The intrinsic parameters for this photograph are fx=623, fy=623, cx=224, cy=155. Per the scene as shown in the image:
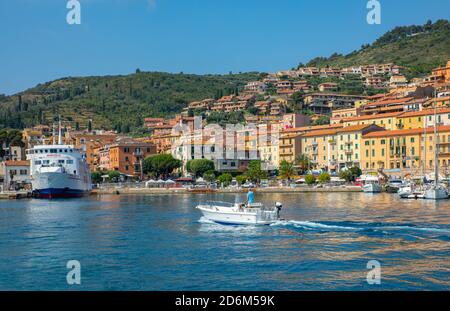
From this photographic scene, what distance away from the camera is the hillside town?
91562 mm

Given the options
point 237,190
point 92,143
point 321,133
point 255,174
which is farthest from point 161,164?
point 92,143

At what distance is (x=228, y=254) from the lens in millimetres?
25297

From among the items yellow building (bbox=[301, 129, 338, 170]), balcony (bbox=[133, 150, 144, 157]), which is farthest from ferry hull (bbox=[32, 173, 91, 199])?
yellow building (bbox=[301, 129, 338, 170])

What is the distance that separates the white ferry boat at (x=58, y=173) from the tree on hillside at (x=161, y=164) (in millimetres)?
18777

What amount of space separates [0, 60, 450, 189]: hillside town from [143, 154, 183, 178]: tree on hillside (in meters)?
3.10

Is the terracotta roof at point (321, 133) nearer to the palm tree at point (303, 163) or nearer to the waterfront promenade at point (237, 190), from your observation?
the palm tree at point (303, 163)

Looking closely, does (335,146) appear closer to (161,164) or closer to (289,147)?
(289,147)

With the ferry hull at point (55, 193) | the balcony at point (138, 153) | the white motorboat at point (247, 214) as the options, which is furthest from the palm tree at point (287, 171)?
the white motorboat at point (247, 214)

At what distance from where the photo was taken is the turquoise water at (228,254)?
20.1 meters

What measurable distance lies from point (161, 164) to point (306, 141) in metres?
25.2

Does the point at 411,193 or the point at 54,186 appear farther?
the point at 54,186

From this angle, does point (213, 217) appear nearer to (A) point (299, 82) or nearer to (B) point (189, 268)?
(B) point (189, 268)

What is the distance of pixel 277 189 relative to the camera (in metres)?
88.8
